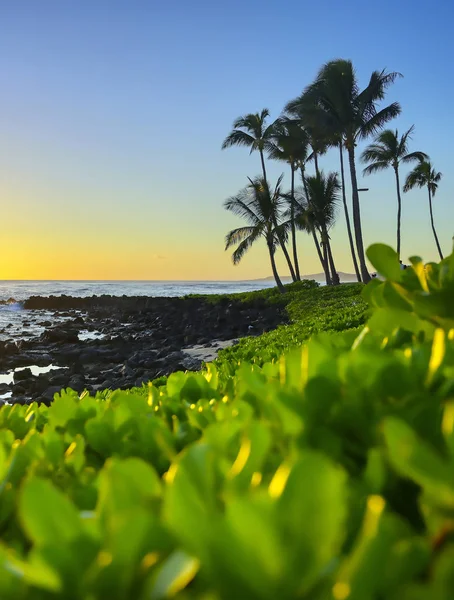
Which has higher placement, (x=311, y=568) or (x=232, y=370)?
(x=311, y=568)

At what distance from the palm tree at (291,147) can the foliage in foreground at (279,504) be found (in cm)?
3334

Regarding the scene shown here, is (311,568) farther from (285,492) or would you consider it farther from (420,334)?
(420,334)

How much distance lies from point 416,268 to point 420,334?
0.56 ft

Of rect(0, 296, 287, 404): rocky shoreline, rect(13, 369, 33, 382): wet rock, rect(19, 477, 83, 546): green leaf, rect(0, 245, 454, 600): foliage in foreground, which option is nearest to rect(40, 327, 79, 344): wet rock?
rect(0, 296, 287, 404): rocky shoreline

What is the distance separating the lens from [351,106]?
25578 mm

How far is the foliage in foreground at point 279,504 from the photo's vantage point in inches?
18.9

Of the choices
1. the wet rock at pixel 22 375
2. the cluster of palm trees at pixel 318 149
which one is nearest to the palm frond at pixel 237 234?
the cluster of palm trees at pixel 318 149

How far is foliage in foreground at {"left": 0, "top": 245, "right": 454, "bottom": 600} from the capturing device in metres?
0.48

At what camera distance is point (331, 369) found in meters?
0.95

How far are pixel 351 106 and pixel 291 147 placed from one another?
7370 millimetres

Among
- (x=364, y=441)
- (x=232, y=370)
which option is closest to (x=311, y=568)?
(x=364, y=441)

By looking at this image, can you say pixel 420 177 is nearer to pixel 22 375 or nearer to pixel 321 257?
pixel 321 257

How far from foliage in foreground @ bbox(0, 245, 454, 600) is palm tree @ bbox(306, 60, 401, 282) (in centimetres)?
2553

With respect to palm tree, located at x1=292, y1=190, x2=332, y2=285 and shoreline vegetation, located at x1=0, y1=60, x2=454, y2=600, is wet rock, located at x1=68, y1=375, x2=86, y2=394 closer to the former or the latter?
shoreline vegetation, located at x1=0, y1=60, x2=454, y2=600
